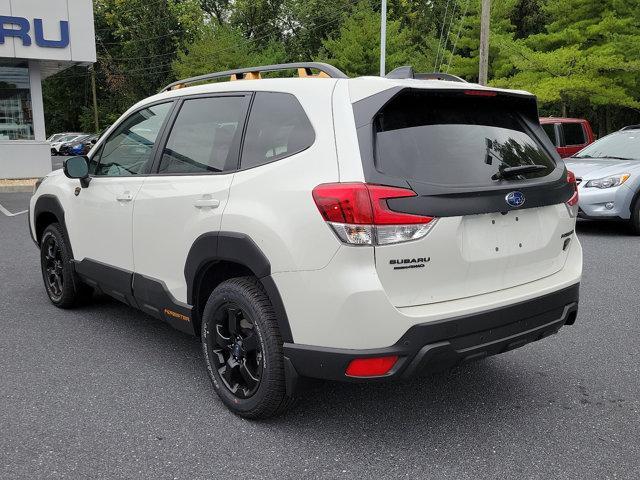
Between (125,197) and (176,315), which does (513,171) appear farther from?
(125,197)

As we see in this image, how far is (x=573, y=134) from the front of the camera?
14.1 m

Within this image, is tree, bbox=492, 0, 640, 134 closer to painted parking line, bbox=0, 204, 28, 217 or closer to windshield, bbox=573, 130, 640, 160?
windshield, bbox=573, 130, 640, 160

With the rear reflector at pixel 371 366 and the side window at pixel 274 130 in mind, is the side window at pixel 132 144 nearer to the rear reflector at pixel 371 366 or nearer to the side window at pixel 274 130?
the side window at pixel 274 130

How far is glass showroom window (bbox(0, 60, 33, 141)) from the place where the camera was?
17516 millimetres

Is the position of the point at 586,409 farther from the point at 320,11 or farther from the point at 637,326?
the point at 320,11

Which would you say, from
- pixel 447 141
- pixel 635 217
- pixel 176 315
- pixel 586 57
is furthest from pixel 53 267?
pixel 586 57

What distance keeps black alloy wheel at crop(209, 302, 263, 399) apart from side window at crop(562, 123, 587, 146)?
12.4 metres

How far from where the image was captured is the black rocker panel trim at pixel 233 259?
9.45 feet

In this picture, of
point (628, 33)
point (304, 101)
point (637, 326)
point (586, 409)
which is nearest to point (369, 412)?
point (586, 409)

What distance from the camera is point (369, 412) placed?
3.35 m

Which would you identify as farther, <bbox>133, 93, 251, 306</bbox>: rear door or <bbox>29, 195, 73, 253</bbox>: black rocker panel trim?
<bbox>29, 195, 73, 253</bbox>: black rocker panel trim

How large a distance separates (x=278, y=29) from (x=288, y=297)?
47056 mm

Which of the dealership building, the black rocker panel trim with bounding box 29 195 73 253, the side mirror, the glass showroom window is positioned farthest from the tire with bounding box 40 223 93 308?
the glass showroom window

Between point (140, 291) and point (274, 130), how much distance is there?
1546 millimetres
